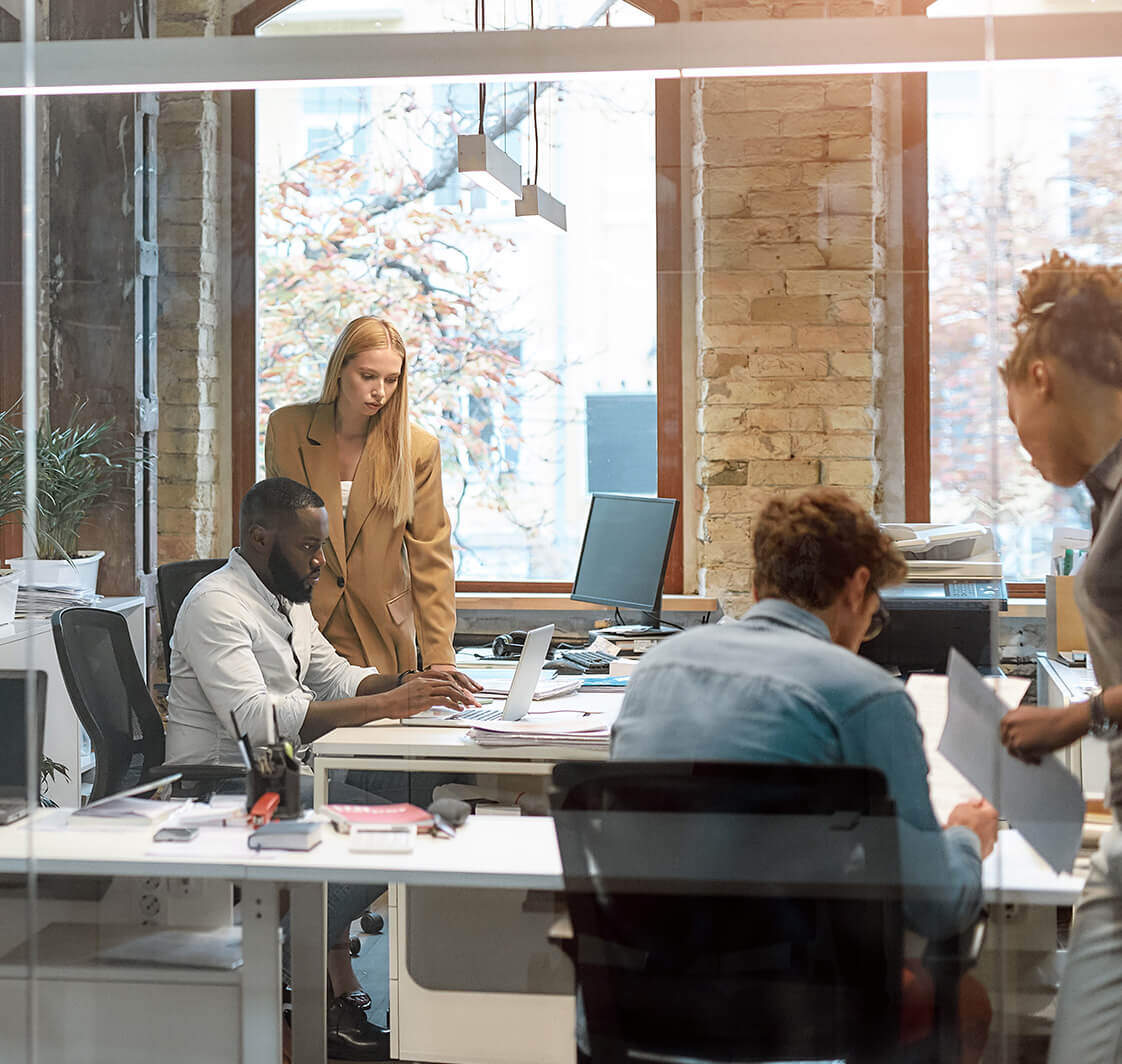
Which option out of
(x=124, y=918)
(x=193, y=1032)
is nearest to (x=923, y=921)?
(x=193, y=1032)

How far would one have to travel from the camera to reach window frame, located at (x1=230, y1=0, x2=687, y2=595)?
220 centimetres

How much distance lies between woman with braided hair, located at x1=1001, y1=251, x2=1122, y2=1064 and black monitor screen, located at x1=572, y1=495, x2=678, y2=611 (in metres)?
0.67

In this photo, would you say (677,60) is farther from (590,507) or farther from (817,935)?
(817,935)

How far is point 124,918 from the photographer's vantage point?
2.33m

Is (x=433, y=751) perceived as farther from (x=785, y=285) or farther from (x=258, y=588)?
(x=785, y=285)

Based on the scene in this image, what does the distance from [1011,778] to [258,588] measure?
1.38m

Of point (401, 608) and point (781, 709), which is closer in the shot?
point (781, 709)

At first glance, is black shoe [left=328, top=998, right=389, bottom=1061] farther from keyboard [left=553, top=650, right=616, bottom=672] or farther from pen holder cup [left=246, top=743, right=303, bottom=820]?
keyboard [left=553, top=650, right=616, bottom=672]

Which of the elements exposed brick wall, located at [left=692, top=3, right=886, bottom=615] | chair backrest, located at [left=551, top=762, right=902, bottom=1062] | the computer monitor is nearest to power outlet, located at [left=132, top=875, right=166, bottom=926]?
chair backrest, located at [left=551, top=762, right=902, bottom=1062]

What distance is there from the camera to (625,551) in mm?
2193

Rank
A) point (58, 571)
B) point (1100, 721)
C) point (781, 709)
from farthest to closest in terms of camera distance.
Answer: point (58, 571) < point (1100, 721) < point (781, 709)

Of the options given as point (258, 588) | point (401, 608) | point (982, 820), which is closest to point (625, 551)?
point (401, 608)

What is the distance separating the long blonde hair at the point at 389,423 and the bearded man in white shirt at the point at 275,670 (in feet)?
0.45

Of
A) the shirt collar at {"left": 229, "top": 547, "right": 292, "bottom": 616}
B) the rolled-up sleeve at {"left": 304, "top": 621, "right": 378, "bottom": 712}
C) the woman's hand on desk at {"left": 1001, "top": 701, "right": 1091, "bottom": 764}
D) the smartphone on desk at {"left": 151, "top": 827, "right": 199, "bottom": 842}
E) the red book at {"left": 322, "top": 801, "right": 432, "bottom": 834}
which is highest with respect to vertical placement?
the shirt collar at {"left": 229, "top": 547, "right": 292, "bottom": 616}
